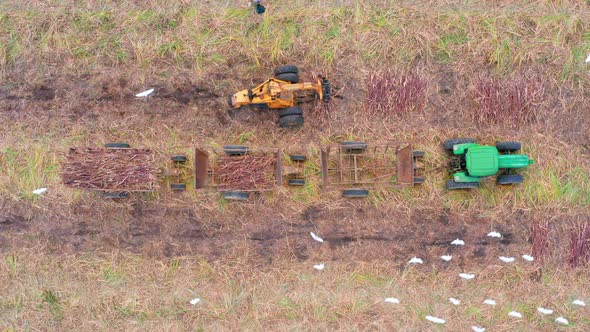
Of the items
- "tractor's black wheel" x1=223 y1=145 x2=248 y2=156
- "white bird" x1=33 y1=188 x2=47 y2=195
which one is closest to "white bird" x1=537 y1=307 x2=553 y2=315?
"tractor's black wheel" x1=223 y1=145 x2=248 y2=156

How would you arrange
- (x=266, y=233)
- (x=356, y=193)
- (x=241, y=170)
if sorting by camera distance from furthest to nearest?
(x=266, y=233) < (x=356, y=193) < (x=241, y=170)

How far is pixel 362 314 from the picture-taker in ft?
20.1

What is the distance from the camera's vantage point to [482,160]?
5.43 meters

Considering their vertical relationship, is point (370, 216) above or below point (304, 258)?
above

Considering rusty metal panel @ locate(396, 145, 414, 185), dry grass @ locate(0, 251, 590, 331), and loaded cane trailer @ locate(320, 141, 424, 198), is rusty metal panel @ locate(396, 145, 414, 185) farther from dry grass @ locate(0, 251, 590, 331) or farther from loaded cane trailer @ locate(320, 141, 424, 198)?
dry grass @ locate(0, 251, 590, 331)

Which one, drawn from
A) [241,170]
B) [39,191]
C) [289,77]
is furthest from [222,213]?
[39,191]

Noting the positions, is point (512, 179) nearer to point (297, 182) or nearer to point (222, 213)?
point (297, 182)

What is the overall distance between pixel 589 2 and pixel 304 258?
657 centimetres

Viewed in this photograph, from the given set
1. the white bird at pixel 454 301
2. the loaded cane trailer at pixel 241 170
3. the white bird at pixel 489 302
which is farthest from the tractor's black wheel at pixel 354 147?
the white bird at pixel 489 302

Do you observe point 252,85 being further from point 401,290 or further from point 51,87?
point 401,290

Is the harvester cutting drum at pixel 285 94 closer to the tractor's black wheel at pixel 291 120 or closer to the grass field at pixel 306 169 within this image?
the tractor's black wheel at pixel 291 120

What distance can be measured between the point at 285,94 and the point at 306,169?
4.30ft

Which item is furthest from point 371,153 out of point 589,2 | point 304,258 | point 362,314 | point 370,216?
point 589,2

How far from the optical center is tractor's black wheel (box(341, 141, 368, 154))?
5695mm
